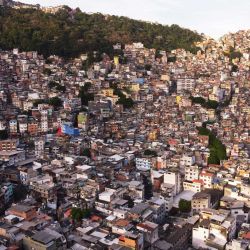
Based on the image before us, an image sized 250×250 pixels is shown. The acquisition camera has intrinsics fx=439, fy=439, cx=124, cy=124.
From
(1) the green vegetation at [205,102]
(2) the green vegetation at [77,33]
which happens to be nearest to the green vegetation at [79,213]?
(1) the green vegetation at [205,102]

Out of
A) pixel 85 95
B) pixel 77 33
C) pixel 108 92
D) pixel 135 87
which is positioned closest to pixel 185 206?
pixel 85 95

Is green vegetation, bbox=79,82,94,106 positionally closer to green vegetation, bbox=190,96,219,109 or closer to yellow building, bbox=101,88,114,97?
yellow building, bbox=101,88,114,97

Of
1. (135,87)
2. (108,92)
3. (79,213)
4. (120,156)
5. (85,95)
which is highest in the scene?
(135,87)

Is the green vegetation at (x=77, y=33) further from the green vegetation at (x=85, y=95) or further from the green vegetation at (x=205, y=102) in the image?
the green vegetation at (x=205, y=102)

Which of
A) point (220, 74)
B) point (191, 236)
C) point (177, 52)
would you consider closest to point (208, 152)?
point (191, 236)

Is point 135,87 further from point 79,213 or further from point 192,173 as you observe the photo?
point 79,213

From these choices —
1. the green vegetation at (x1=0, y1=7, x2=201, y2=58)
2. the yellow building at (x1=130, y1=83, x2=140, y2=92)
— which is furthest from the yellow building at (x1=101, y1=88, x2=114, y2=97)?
the green vegetation at (x1=0, y1=7, x2=201, y2=58)
